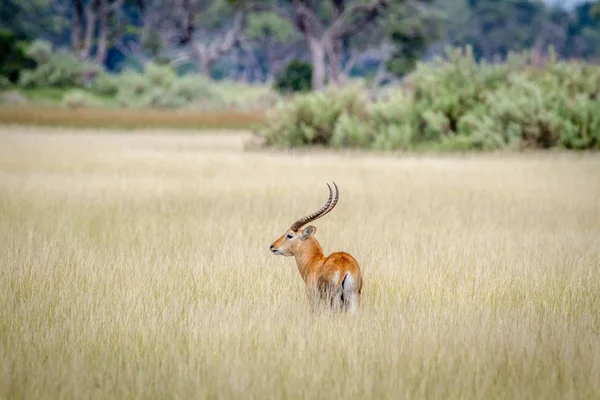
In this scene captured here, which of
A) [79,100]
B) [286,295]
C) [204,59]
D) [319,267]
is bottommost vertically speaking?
[286,295]

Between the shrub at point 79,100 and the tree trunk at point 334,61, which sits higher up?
the tree trunk at point 334,61

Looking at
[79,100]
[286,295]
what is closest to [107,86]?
[79,100]

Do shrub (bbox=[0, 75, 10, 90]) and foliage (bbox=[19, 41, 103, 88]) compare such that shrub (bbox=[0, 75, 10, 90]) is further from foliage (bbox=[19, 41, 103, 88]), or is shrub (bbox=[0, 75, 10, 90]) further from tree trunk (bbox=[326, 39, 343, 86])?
tree trunk (bbox=[326, 39, 343, 86])

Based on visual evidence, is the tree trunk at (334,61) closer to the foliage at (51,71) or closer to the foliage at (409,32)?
the foliage at (409,32)

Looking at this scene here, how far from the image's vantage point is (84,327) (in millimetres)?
5555

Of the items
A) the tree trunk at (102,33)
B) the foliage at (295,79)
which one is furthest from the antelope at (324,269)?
the tree trunk at (102,33)

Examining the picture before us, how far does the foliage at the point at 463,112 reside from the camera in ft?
74.2

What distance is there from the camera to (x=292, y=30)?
63938 millimetres

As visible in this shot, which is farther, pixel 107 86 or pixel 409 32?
pixel 409 32

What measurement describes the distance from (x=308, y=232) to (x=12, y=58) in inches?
1739

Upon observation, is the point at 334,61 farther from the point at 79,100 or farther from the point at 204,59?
the point at 79,100

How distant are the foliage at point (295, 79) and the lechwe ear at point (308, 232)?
1683 inches

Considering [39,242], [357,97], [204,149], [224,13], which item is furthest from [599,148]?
[224,13]

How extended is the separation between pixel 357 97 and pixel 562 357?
2107cm
